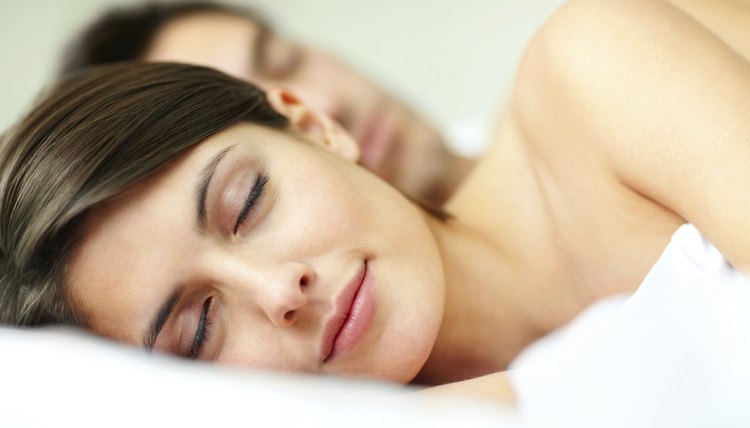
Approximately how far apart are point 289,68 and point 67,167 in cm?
72

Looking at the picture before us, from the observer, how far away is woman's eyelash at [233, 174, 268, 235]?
0.77 metres

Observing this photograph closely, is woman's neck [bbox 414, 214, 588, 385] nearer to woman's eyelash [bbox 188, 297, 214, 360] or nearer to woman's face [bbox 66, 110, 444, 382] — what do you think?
woman's face [bbox 66, 110, 444, 382]

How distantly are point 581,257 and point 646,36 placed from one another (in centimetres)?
27

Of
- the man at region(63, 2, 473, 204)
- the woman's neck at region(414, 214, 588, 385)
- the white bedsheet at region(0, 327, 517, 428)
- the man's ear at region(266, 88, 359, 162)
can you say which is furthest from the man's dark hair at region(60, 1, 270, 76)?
the white bedsheet at region(0, 327, 517, 428)

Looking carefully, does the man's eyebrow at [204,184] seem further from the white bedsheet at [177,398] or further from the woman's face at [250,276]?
the white bedsheet at [177,398]

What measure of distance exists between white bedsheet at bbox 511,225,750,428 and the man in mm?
819

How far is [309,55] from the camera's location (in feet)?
4.88

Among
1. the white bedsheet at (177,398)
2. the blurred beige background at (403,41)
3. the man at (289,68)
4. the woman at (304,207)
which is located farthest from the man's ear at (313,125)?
the blurred beige background at (403,41)

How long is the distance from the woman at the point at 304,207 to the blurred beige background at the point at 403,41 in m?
0.92

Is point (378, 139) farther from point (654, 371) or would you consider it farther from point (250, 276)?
point (654, 371)

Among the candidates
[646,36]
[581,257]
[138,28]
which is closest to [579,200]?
[581,257]

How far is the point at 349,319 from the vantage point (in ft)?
2.43

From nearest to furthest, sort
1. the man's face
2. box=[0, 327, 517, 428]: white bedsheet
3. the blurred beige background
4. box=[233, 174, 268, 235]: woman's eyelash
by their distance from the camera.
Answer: box=[0, 327, 517, 428]: white bedsheet
box=[233, 174, 268, 235]: woman's eyelash
the man's face
the blurred beige background

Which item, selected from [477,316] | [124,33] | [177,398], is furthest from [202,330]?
[124,33]
